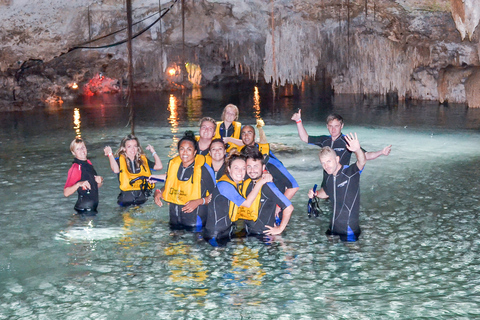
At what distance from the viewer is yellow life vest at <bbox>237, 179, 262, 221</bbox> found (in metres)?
5.47

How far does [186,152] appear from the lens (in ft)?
19.3

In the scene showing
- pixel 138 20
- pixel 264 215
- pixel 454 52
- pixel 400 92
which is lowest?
pixel 264 215

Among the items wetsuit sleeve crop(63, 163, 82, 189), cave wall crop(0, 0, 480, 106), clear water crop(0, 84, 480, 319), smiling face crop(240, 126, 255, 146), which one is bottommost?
clear water crop(0, 84, 480, 319)

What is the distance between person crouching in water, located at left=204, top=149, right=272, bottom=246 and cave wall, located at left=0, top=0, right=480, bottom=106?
11.4 m

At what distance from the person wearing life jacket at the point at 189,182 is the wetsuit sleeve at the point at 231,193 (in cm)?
42

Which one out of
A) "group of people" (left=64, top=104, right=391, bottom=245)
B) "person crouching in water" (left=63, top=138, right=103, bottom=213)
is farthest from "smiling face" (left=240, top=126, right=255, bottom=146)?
"person crouching in water" (left=63, top=138, right=103, bottom=213)

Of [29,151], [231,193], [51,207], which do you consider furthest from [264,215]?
[29,151]

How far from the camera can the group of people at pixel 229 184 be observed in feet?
17.6

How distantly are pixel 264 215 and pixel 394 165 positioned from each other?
15.5ft

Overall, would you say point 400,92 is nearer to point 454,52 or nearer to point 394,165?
point 454,52

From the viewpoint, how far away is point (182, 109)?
2023cm

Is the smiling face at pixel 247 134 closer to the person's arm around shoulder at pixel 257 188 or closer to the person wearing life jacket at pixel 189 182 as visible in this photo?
the person wearing life jacket at pixel 189 182

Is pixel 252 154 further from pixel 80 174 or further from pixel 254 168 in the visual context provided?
pixel 80 174

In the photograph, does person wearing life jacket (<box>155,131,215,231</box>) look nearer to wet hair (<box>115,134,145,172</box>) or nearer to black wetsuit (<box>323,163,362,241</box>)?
wet hair (<box>115,134,145,172</box>)
